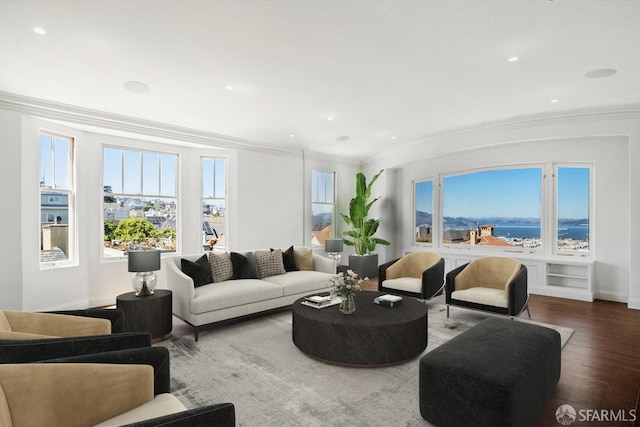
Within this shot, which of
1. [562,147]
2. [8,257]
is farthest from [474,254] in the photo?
[8,257]

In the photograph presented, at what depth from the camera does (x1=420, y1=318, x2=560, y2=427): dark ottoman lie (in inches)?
78.4

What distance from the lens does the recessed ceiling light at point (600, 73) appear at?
3.89 meters

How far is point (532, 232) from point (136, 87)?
684 cm

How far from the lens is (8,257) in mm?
4250

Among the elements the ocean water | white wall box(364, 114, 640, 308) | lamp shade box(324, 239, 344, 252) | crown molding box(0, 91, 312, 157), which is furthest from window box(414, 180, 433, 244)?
crown molding box(0, 91, 312, 157)

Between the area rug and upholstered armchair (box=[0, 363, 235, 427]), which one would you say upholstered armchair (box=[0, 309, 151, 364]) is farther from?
the area rug

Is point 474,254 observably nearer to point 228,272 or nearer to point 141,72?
point 228,272

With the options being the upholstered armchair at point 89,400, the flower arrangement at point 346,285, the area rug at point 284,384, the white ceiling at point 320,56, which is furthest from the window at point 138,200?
the upholstered armchair at point 89,400

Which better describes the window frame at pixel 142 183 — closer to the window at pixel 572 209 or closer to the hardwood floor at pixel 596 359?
the hardwood floor at pixel 596 359

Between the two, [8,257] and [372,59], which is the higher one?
[372,59]

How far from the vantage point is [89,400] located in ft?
5.39

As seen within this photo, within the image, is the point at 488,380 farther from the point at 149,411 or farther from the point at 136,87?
the point at 136,87

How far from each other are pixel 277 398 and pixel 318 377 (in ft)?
1.48

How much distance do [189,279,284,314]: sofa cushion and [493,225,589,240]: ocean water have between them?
4638 mm
